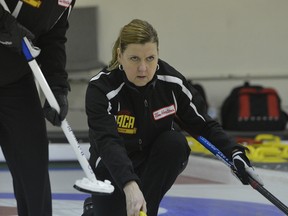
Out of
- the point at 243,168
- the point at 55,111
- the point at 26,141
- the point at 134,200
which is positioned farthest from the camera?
the point at 243,168

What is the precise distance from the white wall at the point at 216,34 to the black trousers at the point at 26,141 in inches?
144

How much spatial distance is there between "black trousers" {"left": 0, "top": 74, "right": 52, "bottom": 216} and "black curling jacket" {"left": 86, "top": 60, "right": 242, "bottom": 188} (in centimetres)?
19

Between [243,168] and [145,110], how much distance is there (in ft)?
1.31

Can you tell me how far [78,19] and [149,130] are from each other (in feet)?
11.4

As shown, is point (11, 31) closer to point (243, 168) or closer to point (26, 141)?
point (26, 141)

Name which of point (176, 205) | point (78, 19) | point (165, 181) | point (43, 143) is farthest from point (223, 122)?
point (43, 143)

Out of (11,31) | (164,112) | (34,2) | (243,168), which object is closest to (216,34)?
(164,112)

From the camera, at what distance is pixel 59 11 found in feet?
5.62

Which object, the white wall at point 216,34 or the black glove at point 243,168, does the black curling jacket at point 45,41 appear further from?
the white wall at point 216,34

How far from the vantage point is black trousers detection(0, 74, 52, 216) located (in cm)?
167

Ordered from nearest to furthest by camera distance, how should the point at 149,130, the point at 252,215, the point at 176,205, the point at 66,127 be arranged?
1. the point at 66,127
2. the point at 149,130
3. the point at 252,215
4. the point at 176,205

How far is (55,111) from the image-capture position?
1.57m

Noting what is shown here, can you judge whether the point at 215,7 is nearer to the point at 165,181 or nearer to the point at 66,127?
the point at 165,181

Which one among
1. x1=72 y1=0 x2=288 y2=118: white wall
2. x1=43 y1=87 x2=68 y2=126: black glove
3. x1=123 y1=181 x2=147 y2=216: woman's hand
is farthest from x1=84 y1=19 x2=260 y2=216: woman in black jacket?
x1=72 y1=0 x2=288 y2=118: white wall
